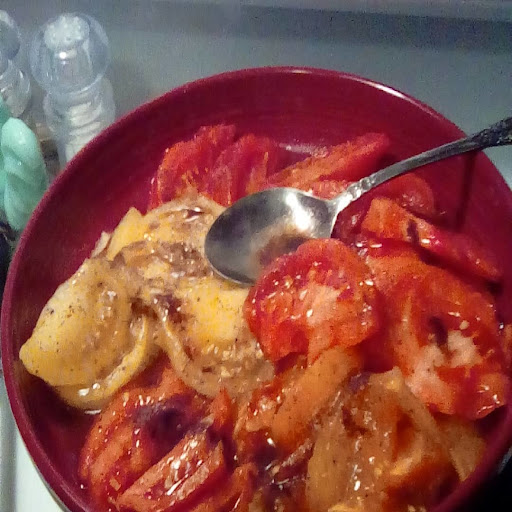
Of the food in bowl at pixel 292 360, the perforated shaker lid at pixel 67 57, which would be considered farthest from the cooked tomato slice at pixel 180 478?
the perforated shaker lid at pixel 67 57

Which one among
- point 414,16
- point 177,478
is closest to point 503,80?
point 414,16

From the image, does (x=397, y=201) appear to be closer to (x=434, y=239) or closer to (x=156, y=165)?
(x=434, y=239)

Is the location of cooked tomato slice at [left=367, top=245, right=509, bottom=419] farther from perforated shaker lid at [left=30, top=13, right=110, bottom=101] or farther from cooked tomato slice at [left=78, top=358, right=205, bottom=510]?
perforated shaker lid at [left=30, top=13, right=110, bottom=101]

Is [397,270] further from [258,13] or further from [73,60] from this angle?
[73,60]

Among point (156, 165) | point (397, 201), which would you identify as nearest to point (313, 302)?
point (397, 201)

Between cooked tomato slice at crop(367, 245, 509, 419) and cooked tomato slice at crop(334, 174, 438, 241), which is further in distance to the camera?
cooked tomato slice at crop(334, 174, 438, 241)

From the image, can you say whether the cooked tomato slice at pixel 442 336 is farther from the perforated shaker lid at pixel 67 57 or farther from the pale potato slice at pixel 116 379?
the perforated shaker lid at pixel 67 57

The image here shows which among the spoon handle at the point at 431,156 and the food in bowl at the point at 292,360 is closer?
the food in bowl at the point at 292,360

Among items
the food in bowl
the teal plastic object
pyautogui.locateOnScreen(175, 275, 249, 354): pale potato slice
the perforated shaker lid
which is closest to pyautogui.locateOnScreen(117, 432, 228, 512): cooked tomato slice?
the food in bowl
